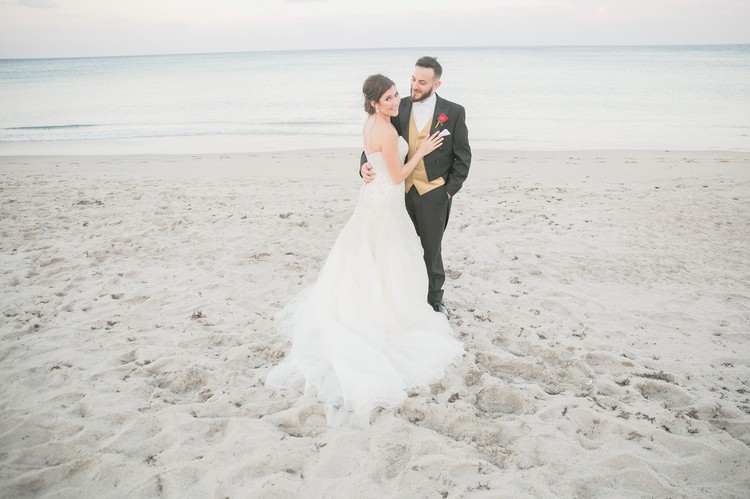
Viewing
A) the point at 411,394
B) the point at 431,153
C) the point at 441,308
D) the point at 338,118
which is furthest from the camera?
the point at 338,118

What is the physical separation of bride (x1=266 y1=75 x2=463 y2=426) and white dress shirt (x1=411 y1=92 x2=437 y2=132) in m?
0.20

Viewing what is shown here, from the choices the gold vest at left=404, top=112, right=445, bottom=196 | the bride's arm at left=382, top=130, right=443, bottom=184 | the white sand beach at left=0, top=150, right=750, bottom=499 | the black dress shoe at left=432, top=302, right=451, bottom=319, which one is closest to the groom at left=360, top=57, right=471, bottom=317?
the gold vest at left=404, top=112, right=445, bottom=196

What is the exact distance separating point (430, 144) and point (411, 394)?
205cm

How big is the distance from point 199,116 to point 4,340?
20.0m

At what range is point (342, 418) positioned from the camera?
3.14 metres

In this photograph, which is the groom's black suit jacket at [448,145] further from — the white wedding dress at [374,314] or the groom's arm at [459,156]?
the white wedding dress at [374,314]

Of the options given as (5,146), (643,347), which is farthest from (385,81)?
(5,146)

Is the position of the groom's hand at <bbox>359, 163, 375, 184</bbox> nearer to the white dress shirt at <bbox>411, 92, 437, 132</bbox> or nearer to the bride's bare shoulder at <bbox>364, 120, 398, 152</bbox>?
the bride's bare shoulder at <bbox>364, 120, 398, 152</bbox>

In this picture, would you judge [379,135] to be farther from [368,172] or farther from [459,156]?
[459,156]

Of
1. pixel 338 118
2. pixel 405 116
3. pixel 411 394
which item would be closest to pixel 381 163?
pixel 405 116

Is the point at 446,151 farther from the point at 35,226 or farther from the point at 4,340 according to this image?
the point at 35,226

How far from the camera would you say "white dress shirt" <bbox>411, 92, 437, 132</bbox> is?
13.4 feet

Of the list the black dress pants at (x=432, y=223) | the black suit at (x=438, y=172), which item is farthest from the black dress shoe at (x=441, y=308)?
the black suit at (x=438, y=172)

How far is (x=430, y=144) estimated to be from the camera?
3.96m
